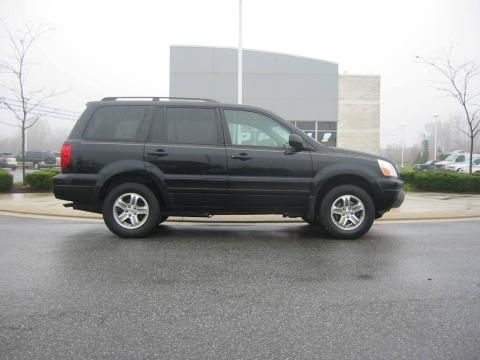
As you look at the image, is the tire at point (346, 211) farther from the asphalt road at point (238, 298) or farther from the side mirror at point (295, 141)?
the side mirror at point (295, 141)

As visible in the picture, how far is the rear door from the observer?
6.34m

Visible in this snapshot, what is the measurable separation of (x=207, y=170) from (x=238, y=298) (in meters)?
2.90

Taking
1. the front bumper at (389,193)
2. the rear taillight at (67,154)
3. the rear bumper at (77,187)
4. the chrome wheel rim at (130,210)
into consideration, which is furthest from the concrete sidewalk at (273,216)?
the rear taillight at (67,154)

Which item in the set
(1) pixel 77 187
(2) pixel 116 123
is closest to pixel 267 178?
(2) pixel 116 123

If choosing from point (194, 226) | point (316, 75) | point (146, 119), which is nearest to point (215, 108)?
point (146, 119)

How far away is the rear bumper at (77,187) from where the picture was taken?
632cm

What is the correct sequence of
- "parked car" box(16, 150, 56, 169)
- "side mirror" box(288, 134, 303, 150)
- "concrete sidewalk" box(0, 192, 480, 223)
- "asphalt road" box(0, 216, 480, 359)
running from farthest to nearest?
"parked car" box(16, 150, 56, 169)
"concrete sidewalk" box(0, 192, 480, 223)
"side mirror" box(288, 134, 303, 150)
"asphalt road" box(0, 216, 480, 359)

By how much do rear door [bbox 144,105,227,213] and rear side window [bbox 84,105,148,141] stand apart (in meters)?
0.28

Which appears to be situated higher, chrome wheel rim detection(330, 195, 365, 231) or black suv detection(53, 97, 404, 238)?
black suv detection(53, 97, 404, 238)

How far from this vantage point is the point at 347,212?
21.3ft

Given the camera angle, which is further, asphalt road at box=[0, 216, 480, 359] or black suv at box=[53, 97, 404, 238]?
black suv at box=[53, 97, 404, 238]

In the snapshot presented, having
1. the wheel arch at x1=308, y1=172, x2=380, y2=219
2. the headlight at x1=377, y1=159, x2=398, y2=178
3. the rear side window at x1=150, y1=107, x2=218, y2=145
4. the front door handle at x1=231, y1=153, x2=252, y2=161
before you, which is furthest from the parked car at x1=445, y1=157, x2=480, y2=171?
the rear side window at x1=150, y1=107, x2=218, y2=145

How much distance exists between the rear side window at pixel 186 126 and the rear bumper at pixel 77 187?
107 centimetres

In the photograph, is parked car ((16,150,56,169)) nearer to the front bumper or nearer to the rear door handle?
the rear door handle
